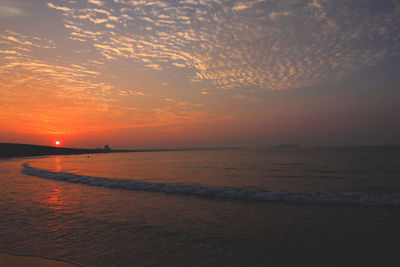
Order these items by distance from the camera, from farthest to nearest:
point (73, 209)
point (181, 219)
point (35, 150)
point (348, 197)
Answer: point (35, 150) → point (348, 197) → point (73, 209) → point (181, 219)

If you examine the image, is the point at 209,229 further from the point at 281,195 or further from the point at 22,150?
the point at 22,150

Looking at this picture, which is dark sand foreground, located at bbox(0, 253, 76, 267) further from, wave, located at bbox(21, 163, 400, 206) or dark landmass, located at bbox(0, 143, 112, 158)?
dark landmass, located at bbox(0, 143, 112, 158)

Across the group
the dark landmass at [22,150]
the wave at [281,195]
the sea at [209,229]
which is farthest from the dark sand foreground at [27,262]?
the dark landmass at [22,150]

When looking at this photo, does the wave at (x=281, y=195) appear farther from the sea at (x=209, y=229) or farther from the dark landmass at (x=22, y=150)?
the dark landmass at (x=22, y=150)

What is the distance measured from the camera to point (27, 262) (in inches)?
203

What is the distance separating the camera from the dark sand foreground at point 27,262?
5027mm

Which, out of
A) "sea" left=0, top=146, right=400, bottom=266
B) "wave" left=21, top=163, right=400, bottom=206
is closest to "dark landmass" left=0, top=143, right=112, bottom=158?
"wave" left=21, top=163, right=400, bottom=206

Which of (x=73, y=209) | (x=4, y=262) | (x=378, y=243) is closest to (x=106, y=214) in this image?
(x=73, y=209)

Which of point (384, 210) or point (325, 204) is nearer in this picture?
point (384, 210)

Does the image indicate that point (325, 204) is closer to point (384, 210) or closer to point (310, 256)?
point (384, 210)

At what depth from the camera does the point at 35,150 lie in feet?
403

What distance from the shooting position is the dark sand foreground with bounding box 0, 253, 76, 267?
503cm

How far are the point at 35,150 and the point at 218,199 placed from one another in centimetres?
14148

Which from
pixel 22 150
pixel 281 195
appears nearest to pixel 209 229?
pixel 281 195
